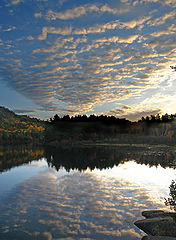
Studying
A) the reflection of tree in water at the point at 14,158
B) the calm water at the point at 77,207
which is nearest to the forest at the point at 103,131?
the reflection of tree in water at the point at 14,158

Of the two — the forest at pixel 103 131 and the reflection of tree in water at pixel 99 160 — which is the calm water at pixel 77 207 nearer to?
the reflection of tree in water at pixel 99 160

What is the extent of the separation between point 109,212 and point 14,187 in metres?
14.9

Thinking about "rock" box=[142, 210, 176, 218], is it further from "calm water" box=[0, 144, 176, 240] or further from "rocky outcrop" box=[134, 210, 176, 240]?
"calm water" box=[0, 144, 176, 240]

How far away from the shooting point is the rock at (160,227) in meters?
12.3

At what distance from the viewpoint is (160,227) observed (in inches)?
502

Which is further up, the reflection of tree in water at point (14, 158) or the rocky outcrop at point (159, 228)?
the rocky outcrop at point (159, 228)

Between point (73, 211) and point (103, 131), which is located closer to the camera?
point (73, 211)

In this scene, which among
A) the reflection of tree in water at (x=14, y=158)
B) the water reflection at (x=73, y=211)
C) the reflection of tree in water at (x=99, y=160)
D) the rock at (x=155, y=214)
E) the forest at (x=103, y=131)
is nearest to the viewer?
the water reflection at (x=73, y=211)

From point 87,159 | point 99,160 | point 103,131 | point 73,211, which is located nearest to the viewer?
point 73,211

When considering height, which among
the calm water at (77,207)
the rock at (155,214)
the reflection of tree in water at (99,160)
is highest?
the rock at (155,214)

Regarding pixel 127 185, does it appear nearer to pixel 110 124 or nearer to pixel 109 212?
pixel 109 212

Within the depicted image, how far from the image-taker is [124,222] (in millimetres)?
15047

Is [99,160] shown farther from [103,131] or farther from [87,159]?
[103,131]

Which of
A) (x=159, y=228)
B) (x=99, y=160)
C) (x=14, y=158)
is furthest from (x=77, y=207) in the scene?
(x=14, y=158)
